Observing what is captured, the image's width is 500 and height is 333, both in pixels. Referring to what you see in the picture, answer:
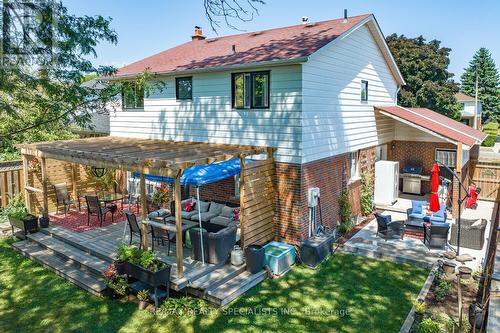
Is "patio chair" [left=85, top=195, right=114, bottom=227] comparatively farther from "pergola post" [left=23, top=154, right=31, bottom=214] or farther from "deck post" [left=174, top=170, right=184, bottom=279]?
"deck post" [left=174, top=170, right=184, bottom=279]

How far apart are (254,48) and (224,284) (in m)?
8.36

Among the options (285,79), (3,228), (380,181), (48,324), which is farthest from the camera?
(380,181)

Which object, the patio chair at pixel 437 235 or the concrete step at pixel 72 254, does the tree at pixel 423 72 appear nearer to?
the patio chair at pixel 437 235

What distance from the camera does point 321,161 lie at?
12391mm

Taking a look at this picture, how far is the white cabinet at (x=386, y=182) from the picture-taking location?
16781mm

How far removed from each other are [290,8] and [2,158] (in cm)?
1484

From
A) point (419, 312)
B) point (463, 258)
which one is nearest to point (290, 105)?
point (419, 312)

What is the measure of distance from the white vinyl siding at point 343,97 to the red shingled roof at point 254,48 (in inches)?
19.4

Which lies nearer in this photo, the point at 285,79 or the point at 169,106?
the point at 285,79

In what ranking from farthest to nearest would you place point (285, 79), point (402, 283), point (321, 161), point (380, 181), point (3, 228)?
point (380, 181) < point (3, 228) < point (321, 161) < point (285, 79) < point (402, 283)

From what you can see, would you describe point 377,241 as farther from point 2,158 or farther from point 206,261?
point 2,158

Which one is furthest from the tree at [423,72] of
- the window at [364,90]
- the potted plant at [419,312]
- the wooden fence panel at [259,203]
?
the potted plant at [419,312]

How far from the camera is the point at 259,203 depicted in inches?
A: 438

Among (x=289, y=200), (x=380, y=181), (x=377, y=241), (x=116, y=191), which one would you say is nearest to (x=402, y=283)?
(x=377, y=241)
